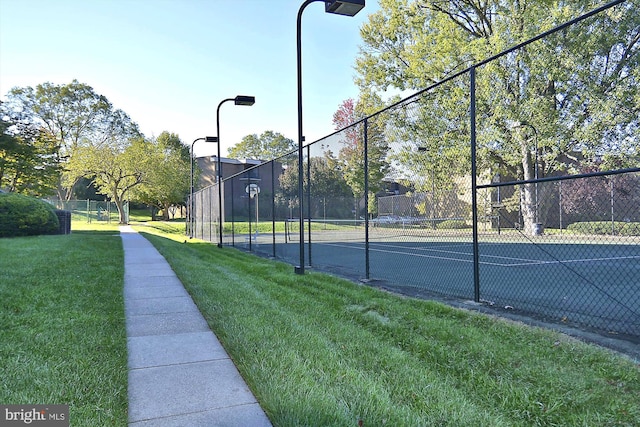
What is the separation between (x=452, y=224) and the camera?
6562 millimetres

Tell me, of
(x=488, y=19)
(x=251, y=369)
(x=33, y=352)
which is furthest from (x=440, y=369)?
(x=488, y=19)

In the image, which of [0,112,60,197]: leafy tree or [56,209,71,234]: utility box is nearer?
[56,209,71,234]: utility box

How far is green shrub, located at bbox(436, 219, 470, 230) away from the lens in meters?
6.38

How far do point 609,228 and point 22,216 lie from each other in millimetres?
16522

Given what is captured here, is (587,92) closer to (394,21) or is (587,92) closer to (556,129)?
(556,129)

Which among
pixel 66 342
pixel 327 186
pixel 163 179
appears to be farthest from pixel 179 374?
pixel 163 179

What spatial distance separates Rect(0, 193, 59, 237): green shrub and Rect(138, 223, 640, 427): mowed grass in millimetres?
12290

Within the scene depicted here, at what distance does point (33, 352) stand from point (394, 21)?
23977 mm

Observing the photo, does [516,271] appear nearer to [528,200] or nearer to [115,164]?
[528,200]

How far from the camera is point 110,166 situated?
1426 inches

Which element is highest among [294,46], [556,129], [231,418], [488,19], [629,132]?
[488,19]

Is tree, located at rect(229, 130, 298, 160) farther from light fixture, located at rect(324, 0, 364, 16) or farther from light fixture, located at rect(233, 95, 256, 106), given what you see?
light fixture, located at rect(324, 0, 364, 16)

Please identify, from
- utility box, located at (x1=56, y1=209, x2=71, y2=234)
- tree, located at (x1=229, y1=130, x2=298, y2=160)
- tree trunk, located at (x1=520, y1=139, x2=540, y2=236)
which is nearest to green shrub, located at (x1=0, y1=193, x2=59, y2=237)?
utility box, located at (x1=56, y1=209, x2=71, y2=234)
